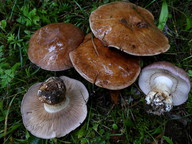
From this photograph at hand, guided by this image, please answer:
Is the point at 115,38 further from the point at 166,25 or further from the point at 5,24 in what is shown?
the point at 5,24

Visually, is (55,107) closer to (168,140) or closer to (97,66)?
(97,66)

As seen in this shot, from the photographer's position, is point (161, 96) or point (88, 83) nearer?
point (161, 96)

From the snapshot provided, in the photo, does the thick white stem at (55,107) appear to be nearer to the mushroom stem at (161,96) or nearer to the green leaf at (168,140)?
the mushroom stem at (161,96)

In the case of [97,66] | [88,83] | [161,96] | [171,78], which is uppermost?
[97,66]

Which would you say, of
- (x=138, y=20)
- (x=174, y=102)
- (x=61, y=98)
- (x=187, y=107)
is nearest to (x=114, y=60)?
(x=138, y=20)

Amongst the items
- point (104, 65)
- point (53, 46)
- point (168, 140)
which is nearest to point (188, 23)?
point (104, 65)

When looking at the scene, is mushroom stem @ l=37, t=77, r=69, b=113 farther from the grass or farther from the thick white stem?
the grass

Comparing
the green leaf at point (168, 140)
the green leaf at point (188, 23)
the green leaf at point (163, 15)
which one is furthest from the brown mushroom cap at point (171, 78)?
the green leaf at point (188, 23)

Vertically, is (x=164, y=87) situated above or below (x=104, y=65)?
below
